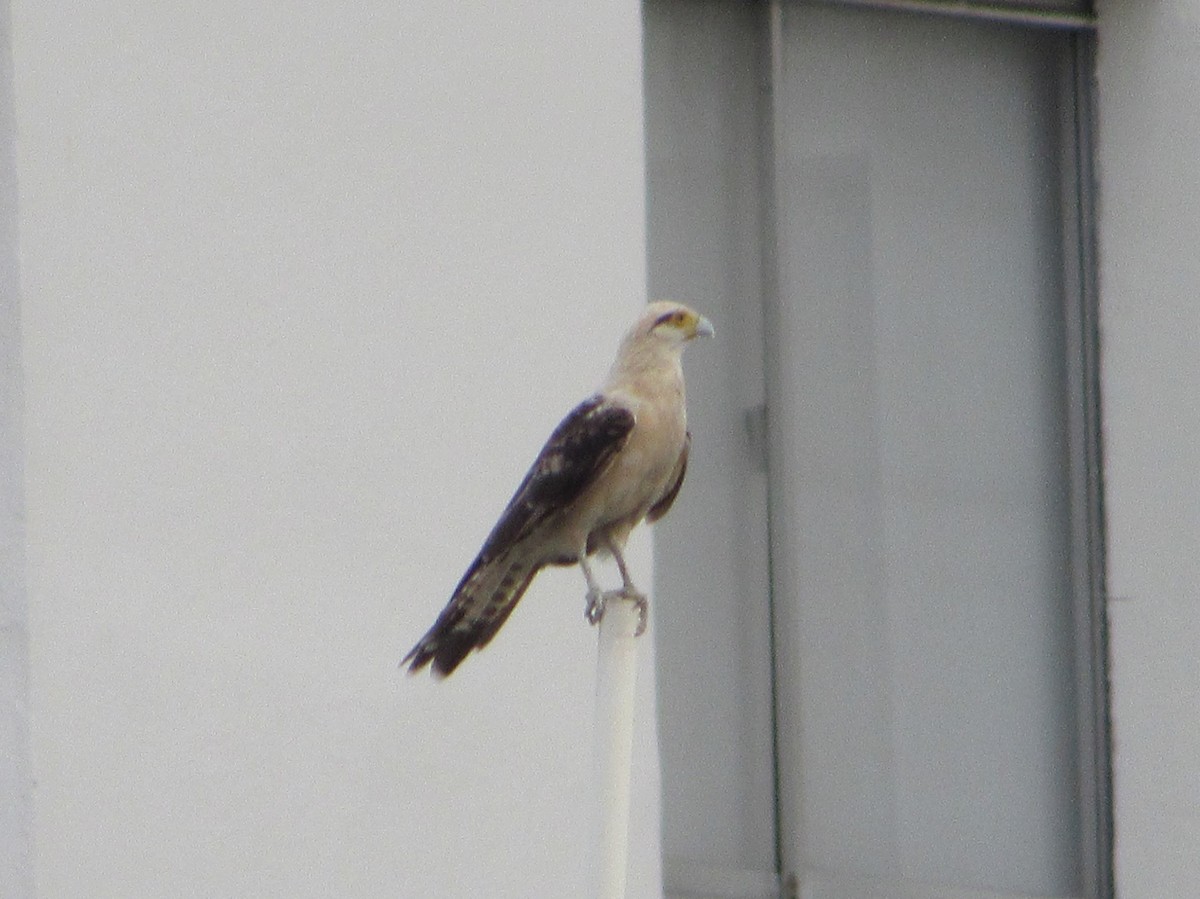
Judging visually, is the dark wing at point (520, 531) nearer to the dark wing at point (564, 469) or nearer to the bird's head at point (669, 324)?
the dark wing at point (564, 469)

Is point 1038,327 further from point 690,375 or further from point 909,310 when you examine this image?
point 690,375

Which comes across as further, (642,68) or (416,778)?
(642,68)

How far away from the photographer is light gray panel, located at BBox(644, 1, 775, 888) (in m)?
6.76

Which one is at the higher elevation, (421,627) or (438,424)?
(438,424)

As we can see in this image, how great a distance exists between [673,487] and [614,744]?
5.93ft

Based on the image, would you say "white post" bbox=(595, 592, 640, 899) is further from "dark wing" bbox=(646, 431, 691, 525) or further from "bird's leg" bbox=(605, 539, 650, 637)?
"dark wing" bbox=(646, 431, 691, 525)

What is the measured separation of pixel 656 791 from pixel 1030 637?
5.16 feet

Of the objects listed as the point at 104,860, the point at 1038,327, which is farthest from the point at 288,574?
the point at 1038,327

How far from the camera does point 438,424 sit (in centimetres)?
610

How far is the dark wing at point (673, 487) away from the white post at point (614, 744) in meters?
1.55

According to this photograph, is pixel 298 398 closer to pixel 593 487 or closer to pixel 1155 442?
pixel 593 487

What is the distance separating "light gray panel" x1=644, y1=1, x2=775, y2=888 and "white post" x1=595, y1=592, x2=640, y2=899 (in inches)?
133

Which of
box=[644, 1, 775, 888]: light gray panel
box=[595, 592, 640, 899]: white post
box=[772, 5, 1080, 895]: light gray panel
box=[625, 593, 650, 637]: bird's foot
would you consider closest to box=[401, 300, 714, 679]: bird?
box=[625, 593, 650, 637]: bird's foot

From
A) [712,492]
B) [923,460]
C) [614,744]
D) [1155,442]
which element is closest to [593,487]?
[614,744]
